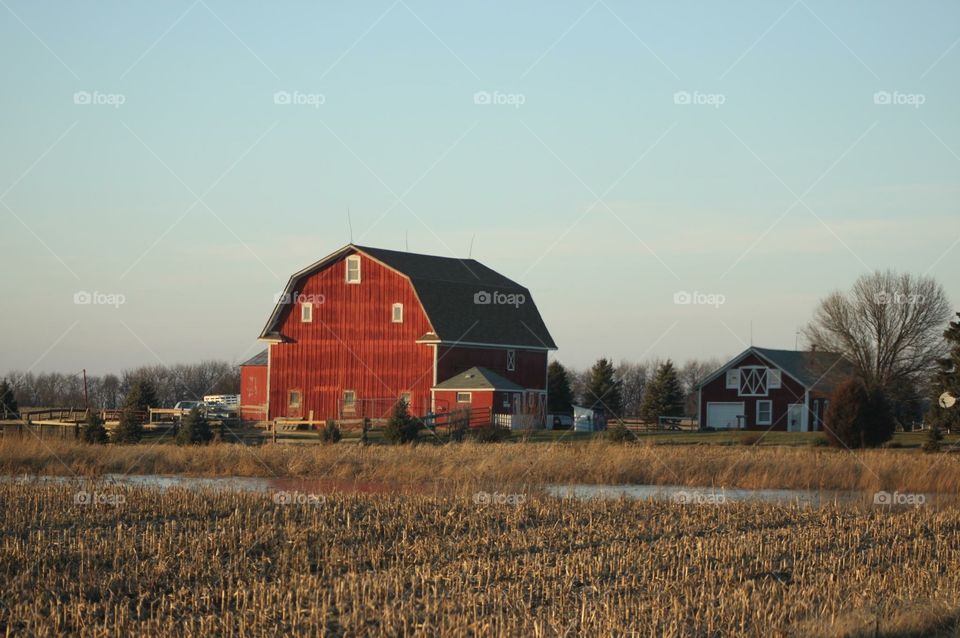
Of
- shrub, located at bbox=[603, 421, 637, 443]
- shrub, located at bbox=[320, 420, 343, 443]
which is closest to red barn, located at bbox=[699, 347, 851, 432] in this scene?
shrub, located at bbox=[603, 421, 637, 443]

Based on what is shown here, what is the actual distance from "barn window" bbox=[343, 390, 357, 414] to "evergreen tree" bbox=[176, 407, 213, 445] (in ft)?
39.6

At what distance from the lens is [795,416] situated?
62.3 m

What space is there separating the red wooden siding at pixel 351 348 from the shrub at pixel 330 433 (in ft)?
32.4

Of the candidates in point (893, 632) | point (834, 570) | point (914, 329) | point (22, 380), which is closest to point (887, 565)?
point (834, 570)

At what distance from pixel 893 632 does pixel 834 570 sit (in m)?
3.72

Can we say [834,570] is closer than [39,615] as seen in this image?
No

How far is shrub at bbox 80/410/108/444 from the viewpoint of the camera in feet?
139

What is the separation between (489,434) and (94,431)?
14.2 m

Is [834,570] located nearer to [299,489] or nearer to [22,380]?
[299,489]

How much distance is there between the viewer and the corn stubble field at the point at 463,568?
37.6 ft

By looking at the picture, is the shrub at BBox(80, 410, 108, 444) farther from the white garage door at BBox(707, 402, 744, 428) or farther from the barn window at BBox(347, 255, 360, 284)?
the white garage door at BBox(707, 402, 744, 428)

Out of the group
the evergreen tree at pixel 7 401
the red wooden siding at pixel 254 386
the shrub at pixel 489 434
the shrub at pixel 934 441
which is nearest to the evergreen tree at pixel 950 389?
the shrub at pixel 934 441

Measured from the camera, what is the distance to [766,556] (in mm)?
15828

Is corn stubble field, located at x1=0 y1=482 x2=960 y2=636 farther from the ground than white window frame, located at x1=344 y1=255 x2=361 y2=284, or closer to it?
closer to it
